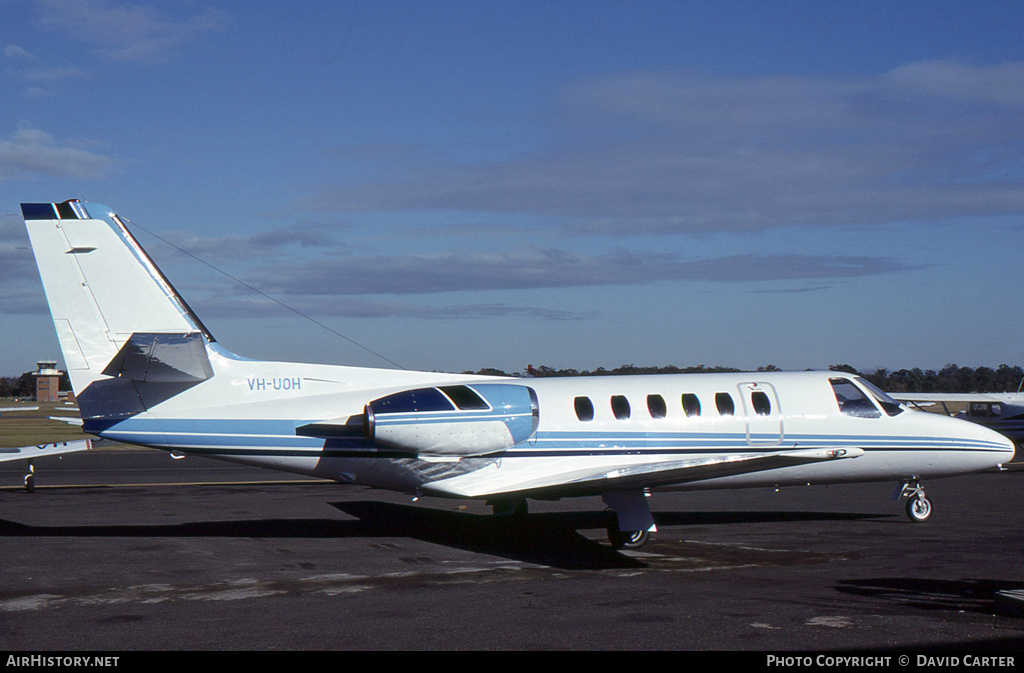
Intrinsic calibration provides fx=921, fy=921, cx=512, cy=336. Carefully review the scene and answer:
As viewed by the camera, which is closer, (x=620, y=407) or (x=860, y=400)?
(x=620, y=407)

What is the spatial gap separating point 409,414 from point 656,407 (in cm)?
423

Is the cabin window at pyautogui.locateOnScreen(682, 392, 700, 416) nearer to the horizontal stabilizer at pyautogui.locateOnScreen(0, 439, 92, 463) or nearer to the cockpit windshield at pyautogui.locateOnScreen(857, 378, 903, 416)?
the cockpit windshield at pyautogui.locateOnScreen(857, 378, 903, 416)

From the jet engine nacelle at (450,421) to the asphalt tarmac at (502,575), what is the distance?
1.64 meters

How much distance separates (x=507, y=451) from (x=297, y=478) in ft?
47.4

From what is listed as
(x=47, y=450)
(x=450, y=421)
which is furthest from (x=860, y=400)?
(x=47, y=450)

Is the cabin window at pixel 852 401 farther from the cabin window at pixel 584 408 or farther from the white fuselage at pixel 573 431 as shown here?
the cabin window at pixel 584 408

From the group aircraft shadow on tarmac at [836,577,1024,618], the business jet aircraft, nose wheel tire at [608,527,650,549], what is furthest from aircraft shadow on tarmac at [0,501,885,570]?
aircraft shadow on tarmac at [836,577,1024,618]

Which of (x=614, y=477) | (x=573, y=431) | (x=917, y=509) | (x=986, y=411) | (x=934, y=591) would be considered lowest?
(x=934, y=591)

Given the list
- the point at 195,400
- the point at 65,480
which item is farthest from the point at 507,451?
the point at 65,480

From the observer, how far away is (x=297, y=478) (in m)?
27.6

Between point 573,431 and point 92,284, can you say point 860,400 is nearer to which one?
point 573,431

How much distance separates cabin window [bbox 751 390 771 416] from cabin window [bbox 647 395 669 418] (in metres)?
1.63

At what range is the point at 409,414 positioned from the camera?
14266 mm

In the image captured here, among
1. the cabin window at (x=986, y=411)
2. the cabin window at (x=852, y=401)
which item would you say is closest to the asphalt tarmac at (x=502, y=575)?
the cabin window at (x=852, y=401)
